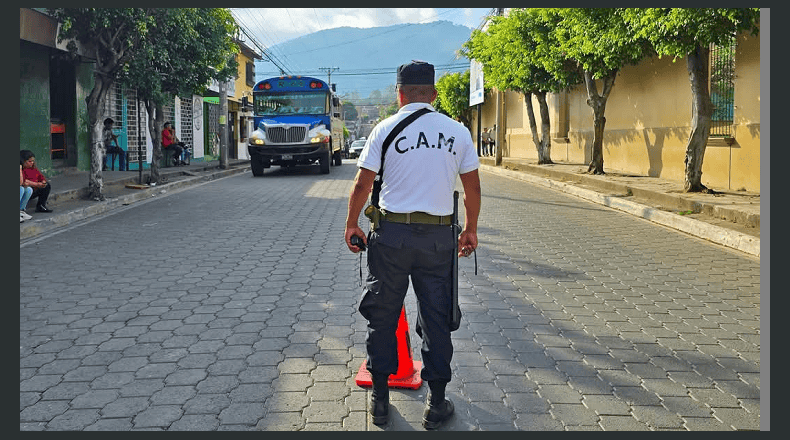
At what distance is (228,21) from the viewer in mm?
19844

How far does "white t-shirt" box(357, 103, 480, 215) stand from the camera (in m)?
3.95

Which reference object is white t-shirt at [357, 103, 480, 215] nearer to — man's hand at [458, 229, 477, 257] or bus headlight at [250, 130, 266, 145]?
man's hand at [458, 229, 477, 257]

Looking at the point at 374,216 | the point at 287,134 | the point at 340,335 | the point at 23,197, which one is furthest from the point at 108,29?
the point at 374,216

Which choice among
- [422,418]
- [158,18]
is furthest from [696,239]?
[158,18]

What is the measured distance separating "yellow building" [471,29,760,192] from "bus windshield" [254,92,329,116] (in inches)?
351

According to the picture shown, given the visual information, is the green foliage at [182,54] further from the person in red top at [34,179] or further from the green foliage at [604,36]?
the green foliage at [604,36]

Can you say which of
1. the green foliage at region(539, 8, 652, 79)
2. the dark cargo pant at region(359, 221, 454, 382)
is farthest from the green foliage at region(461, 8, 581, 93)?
the dark cargo pant at region(359, 221, 454, 382)

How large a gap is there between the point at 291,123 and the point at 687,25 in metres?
14.8

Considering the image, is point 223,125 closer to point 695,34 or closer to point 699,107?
point 699,107

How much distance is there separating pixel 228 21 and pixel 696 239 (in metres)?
13.5

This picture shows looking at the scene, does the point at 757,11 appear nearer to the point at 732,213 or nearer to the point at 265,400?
the point at 732,213

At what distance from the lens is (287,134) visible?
24219 millimetres

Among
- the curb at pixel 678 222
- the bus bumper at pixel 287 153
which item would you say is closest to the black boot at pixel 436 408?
the curb at pixel 678 222

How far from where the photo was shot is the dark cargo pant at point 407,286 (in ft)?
12.9
